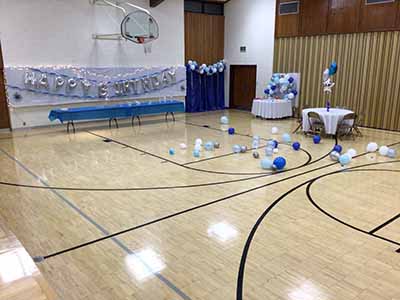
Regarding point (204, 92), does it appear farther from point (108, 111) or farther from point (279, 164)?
point (279, 164)

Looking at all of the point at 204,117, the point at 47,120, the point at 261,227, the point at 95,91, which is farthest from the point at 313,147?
the point at 47,120

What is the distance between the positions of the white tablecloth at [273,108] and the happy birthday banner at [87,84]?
3.00 m

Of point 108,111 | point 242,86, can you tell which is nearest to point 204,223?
point 108,111

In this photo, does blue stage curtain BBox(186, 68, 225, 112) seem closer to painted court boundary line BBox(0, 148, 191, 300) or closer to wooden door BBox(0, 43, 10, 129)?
wooden door BBox(0, 43, 10, 129)

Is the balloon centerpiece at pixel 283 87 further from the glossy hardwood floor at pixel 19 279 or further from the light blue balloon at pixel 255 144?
the glossy hardwood floor at pixel 19 279

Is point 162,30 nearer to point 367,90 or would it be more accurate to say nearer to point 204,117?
point 204,117

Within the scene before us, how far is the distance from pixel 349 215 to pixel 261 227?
1192 millimetres

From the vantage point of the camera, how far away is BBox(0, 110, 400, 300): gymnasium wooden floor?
115 inches

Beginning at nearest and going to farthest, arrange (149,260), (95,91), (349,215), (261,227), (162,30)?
(149,260), (261,227), (349,215), (95,91), (162,30)

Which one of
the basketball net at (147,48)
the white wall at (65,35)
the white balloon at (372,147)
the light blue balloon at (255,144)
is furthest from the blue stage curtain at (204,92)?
the white balloon at (372,147)

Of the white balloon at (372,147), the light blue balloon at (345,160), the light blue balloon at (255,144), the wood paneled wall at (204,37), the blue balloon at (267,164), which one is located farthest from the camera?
the wood paneled wall at (204,37)

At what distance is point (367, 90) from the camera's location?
397 inches

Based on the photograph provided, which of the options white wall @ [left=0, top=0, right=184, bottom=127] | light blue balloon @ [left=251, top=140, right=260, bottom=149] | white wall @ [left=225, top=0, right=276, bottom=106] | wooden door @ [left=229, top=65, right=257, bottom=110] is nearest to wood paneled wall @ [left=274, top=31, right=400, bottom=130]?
white wall @ [left=225, top=0, right=276, bottom=106]

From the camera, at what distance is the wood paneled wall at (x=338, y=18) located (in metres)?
9.35
